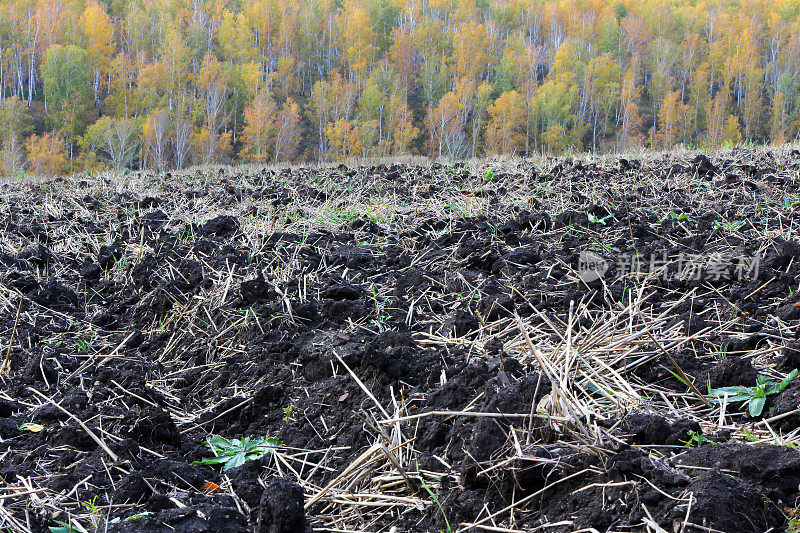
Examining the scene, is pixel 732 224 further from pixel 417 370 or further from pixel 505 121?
pixel 505 121

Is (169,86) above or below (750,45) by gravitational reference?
below

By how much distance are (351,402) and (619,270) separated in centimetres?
169

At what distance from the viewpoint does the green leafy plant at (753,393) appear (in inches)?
70.5

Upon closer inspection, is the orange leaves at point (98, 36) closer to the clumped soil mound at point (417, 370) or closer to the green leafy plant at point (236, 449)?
the clumped soil mound at point (417, 370)

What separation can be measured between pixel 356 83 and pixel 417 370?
57.3 m

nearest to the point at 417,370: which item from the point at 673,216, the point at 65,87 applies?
the point at 673,216

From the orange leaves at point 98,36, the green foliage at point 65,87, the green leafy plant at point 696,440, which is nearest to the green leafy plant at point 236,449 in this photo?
the green leafy plant at point 696,440

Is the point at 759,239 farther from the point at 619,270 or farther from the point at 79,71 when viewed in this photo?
the point at 79,71

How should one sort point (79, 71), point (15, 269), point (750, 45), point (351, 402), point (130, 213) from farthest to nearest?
point (750, 45) → point (79, 71) → point (130, 213) → point (15, 269) → point (351, 402)

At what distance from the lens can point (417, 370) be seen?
2.32m

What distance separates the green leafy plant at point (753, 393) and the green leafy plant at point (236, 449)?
1447mm

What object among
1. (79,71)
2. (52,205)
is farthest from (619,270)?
(79,71)

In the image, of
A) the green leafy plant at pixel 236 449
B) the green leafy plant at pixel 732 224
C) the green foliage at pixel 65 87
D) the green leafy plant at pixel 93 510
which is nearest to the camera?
the green leafy plant at pixel 93 510

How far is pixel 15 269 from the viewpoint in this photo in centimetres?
420
